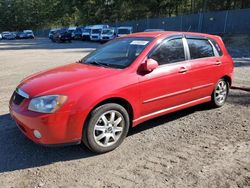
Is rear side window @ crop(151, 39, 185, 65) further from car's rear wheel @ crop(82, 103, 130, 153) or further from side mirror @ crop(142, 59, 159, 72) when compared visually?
car's rear wheel @ crop(82, 103, 130, 153)

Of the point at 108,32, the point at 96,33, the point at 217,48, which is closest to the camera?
the point at 217,48

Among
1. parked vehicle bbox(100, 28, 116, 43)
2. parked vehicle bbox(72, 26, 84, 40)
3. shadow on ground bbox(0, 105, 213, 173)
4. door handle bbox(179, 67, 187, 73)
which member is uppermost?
door handle bbox(179, 67, 187, 73)

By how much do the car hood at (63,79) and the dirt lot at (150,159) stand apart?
3.04 ft

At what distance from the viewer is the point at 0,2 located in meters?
85.2

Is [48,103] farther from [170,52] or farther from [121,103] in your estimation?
[170,52]

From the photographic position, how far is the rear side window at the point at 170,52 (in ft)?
16.5

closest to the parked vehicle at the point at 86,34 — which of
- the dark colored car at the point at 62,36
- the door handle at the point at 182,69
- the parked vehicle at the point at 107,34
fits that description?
the dark colored car at the point at 62,36

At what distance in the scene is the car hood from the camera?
416cm

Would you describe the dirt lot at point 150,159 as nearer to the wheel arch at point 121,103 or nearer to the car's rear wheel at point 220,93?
the wheel arch at point 121,103

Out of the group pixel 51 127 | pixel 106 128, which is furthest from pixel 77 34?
pixel 51 127

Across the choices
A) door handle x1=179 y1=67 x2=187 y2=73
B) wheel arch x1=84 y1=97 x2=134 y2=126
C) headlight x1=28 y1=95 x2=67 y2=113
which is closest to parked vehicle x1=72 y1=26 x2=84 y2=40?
door handle x1=179 y1=67 x2=187 y2=73

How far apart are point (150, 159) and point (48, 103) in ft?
5.13

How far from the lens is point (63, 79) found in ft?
14.6

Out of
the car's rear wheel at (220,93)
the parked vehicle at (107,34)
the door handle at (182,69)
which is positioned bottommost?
the parked vehicle at (107,34)
